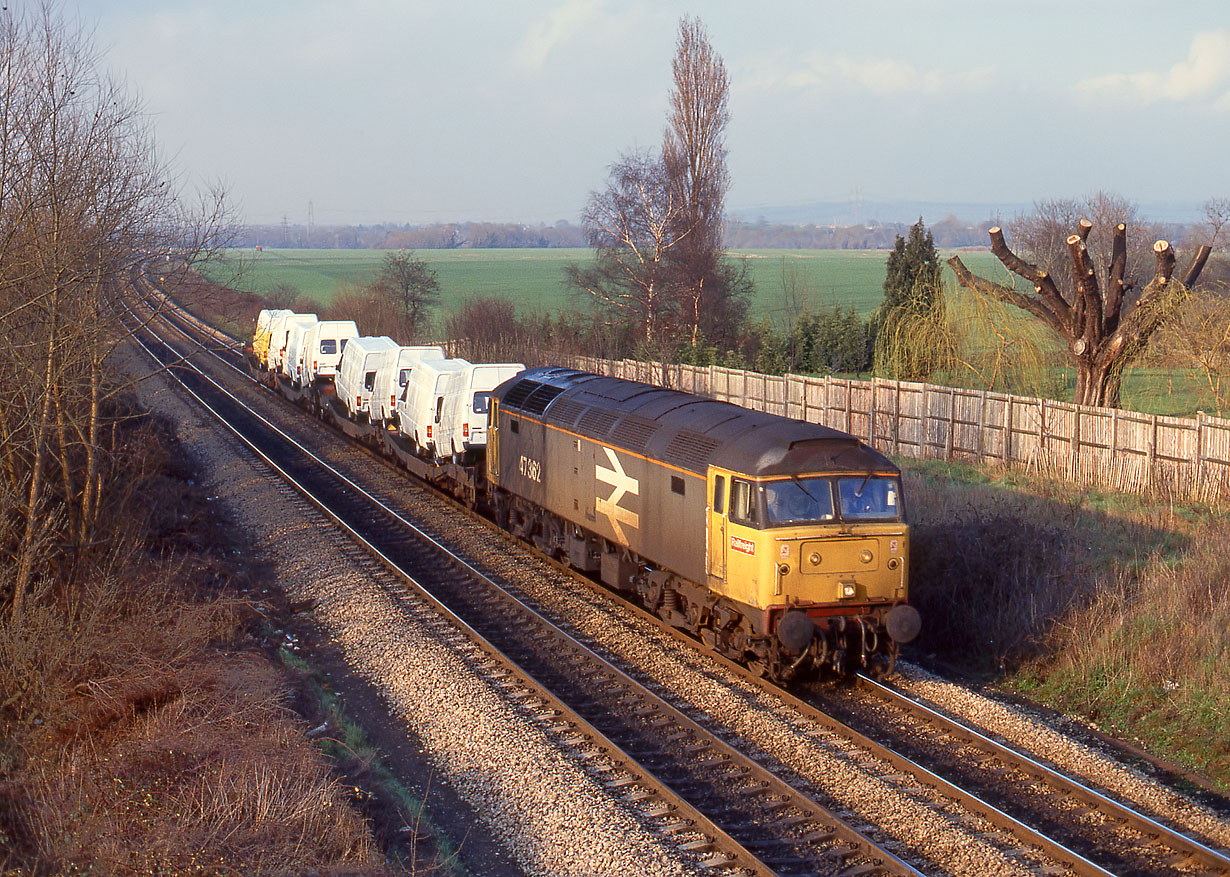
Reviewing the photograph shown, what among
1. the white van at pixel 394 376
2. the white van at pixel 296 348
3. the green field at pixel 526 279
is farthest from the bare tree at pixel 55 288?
the green field at pixel 526 279

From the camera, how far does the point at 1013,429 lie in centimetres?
2384

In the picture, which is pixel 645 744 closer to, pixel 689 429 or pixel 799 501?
pixel 799 501

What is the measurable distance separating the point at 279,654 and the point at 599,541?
4821mm

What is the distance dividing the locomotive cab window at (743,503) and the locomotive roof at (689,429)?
0.18 m

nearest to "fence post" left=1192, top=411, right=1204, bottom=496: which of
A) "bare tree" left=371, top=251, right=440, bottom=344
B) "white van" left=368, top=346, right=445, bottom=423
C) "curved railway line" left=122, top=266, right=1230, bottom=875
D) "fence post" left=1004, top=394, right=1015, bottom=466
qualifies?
"fence post" left=1004, top=394, right=1015, bottom=466

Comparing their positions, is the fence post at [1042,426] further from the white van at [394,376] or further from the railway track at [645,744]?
the white van at [394,376]

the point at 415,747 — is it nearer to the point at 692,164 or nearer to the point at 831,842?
the point at 831,842

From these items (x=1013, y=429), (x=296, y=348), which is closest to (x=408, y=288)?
(x=296, y=348)

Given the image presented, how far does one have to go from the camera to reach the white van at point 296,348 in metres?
35.3

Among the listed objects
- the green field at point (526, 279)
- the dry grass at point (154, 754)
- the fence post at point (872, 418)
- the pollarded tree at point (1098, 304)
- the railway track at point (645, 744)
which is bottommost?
the railway track at point (645, 744)

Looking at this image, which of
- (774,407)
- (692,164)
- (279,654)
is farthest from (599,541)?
(692,164)

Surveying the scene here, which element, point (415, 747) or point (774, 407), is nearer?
point (415, 747)

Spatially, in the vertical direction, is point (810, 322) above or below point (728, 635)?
above

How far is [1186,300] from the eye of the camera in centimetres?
2184
